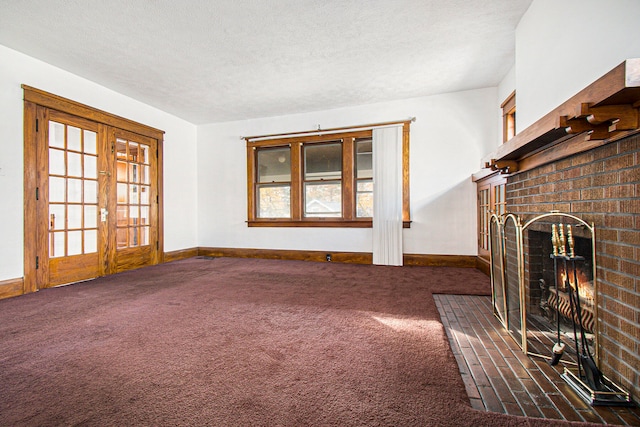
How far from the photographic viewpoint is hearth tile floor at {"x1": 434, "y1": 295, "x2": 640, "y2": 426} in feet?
4.33

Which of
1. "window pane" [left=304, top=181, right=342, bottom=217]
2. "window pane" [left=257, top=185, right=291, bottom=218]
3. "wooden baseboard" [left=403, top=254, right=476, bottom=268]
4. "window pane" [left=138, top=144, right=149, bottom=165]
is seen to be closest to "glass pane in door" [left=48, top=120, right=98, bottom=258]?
"window pane" [left=138, top=144, right=149, bottom=165]

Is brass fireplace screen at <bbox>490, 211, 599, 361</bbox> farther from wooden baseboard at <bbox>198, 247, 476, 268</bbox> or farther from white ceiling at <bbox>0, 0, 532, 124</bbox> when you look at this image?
white ceiling at <bbox>0, 0, 532, 124</bbox>

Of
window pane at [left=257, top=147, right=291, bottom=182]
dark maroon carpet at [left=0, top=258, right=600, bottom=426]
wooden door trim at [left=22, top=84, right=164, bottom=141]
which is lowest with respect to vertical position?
dark maroon carpet at [left=0, top=258, right=600, bottom=426]

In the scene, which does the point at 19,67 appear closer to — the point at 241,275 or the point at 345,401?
the point at 241,275

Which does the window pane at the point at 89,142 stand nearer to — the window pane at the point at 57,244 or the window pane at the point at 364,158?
the window pane at the point at 57,244

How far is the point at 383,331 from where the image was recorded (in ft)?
7.25

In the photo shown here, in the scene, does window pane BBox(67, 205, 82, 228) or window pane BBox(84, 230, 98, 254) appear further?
window pane BBox(84, 230, 98, 254)

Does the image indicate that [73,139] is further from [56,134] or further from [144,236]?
Answer: [144,236]

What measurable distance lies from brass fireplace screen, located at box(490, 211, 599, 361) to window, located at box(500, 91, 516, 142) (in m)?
1.95

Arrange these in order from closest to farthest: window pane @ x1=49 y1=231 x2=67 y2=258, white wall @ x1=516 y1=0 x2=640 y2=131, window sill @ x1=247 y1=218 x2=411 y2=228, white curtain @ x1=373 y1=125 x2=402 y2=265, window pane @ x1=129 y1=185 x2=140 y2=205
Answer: white wall @ x1=516 y1=0 x2=640 y2=131
window pane @ x1=49 y1=231 x2=67 y2=258
window pane @ x1=129 y1=185 x2=140 y2=205
white curtain @ x1=373 y1=125 x2=402 y2=265
window sill @ x1=247 y1=218 x2=411 y2=228

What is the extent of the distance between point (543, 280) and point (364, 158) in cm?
347

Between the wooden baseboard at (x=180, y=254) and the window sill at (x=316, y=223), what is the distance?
54.1 inches

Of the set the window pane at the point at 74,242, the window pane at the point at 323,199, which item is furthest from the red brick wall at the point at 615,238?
the window pane at the point at 74,242

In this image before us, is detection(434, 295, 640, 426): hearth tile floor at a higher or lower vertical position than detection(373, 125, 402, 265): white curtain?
lower
